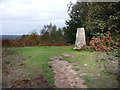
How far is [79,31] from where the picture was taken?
330 inches

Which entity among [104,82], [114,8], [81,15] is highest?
[81,15]

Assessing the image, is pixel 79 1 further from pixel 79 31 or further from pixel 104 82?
pixel 104 82

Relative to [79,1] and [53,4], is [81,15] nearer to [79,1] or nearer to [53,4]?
[79,1]

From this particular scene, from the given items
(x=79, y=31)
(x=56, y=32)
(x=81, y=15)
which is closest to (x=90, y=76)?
(x=79, y=31)

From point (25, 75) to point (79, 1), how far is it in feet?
44.6

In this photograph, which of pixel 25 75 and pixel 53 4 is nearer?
pixel 25 75

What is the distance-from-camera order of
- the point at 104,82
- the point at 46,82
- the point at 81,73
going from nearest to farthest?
the point at 46,82, the point at 104,82, the point at 81,73

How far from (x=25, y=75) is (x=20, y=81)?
369 millimetres

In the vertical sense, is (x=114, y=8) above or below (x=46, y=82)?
above

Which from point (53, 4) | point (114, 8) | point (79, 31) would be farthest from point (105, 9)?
point (53, 4)

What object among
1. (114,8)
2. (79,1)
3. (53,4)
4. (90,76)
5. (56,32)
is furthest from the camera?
(79,1)

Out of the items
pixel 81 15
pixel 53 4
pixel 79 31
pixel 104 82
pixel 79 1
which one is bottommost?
pixel 104 82

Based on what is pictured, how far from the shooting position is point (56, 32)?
1355 cm

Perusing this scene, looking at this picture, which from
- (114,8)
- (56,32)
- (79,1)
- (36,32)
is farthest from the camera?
(79,1)
